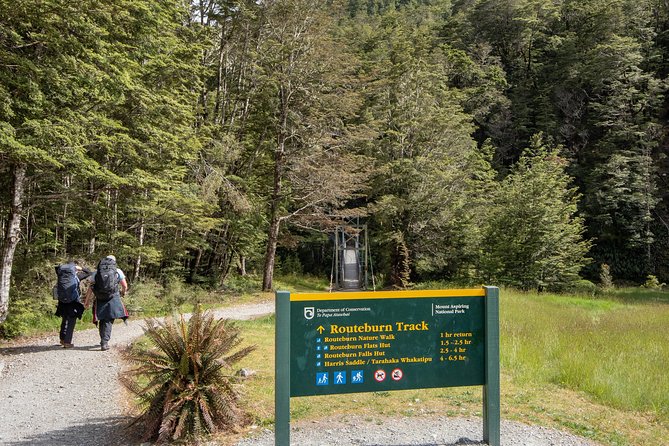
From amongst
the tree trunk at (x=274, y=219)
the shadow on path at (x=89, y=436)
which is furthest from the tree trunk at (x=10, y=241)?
the tree trunk at (x=274, y=219)

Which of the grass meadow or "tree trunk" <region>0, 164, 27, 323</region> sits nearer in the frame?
the grass meadow

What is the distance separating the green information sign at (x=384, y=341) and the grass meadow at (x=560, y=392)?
115 cm

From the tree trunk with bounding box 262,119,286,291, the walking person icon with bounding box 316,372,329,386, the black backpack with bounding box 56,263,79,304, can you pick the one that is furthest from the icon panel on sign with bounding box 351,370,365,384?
the tree trunk with bounding box 262,119,286,291

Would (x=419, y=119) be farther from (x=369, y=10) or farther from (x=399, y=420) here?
(x=369, y=10)

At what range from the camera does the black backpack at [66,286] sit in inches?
308

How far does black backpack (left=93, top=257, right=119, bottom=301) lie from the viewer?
25.2ft

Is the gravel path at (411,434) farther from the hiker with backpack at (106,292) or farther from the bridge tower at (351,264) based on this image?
the bridge tower at (351,264)

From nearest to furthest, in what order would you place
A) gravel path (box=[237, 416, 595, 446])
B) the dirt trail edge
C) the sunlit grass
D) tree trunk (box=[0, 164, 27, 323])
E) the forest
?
gravel path (box=[237, 416, 595, 446]) → the dirt trail edge → the sunlit grass → tree trunk (box=[0, 164, 27, 323]) → the forest

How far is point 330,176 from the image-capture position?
65.6ft

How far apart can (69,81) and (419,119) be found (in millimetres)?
19297

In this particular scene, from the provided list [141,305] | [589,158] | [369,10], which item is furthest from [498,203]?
[369,10]

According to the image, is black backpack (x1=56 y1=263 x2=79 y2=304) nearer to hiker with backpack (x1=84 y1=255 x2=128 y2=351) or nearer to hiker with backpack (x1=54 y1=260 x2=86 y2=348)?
hiker with backpack (x1=54 y1=260 x2=86 y2=348)

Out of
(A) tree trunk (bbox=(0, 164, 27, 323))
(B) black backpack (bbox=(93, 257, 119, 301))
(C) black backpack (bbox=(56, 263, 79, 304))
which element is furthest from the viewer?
(A) tree trunk (bbox=(0, 164, 27, 323))

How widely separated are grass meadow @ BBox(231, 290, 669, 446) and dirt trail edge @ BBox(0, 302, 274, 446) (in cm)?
159
